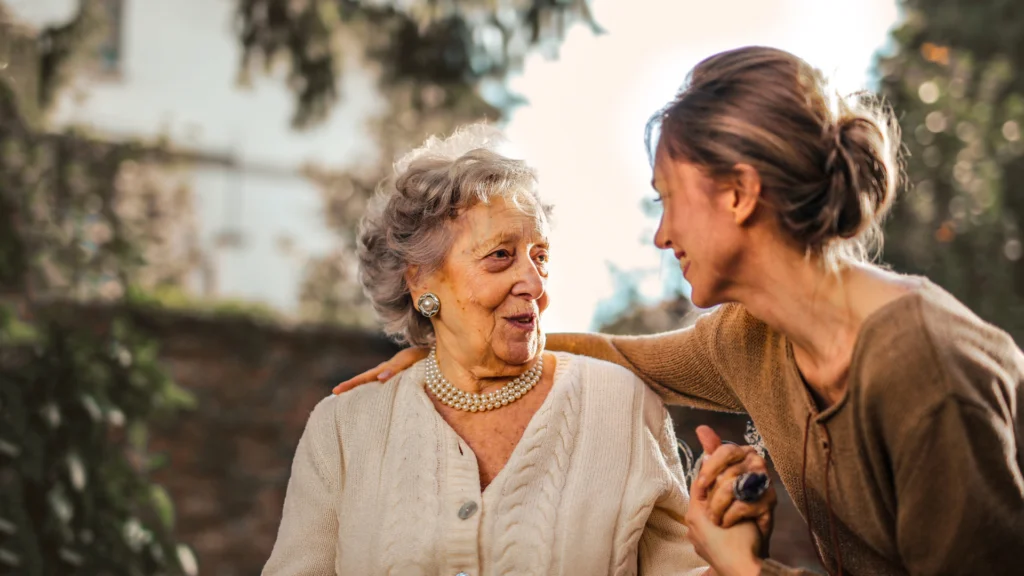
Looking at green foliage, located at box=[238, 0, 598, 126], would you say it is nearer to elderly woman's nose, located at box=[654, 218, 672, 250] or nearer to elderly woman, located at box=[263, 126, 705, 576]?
elderly woman, located at box=[263, 126, 705, 576]

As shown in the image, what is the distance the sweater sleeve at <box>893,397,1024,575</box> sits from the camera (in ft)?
6.21

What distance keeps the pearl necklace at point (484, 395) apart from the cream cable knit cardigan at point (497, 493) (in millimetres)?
46

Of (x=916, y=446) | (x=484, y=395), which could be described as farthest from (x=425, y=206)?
(x=916, y=446)

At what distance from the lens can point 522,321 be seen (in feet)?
8.64

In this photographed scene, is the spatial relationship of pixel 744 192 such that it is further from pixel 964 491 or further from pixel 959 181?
pixel 959 181

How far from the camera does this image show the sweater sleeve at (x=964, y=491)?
1.89 metres

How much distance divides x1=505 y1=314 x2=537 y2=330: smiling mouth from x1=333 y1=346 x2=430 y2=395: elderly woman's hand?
378 millimetres

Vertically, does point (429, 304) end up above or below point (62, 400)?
above

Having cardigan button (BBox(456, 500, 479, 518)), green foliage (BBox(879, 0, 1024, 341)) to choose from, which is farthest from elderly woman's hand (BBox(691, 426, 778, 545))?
green foliage (BBox(879, 0, 1024, 341))

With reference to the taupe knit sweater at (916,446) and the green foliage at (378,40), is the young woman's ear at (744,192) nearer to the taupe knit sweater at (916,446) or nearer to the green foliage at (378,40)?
the taupe knit sweater at (916,446)

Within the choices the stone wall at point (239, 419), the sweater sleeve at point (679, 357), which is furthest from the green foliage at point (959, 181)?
the sweater sleeve at point (679, 357)

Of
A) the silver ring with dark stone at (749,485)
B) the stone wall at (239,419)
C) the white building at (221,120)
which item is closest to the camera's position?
the silver ring with dark stone at (749,485)

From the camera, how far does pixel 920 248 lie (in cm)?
592

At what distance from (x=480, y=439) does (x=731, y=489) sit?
2.30 ft
